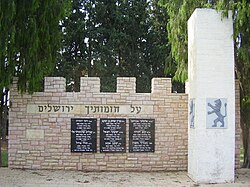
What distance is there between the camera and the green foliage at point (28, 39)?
31.5ft

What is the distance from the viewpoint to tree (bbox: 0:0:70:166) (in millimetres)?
9608

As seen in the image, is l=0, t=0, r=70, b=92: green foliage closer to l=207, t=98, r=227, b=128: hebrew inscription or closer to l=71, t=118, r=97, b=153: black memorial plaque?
l=71, t=118, r=97, b=153: black memorial plaque

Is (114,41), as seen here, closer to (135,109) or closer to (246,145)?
(135,109)

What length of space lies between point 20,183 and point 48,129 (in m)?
2.25

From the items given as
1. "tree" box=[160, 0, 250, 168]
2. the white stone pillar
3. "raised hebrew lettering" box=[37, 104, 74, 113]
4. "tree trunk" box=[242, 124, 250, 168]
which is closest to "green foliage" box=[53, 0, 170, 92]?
"tree" box=[160, 0, 250, 168]

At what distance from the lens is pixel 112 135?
37.0ft

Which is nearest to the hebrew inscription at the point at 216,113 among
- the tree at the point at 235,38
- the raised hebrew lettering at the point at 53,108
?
the tree at the point at 235,38

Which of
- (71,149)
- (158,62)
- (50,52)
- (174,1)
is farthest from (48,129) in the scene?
(158,62)

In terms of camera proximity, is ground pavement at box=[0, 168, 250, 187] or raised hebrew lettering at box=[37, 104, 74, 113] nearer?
ground pavement at box=[0, 168, 250, 187]

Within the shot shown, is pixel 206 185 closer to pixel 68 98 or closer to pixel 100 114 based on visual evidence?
pixel 100 114

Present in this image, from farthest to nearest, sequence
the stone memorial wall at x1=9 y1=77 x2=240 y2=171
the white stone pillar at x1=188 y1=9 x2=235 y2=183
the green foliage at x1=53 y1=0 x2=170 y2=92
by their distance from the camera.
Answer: the green foliage at x1=53 y1=0 x2=170 y2=92 → the stone memorial wall at x1=9 y1=77 x2=240 y2=171 → the white stone pillar at x1=188 y1=9 x2=235 y2=183

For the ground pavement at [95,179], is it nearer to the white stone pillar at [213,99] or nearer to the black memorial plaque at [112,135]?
the white stone pillar at [213,99]

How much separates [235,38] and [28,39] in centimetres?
531

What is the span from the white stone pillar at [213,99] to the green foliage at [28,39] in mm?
3937
